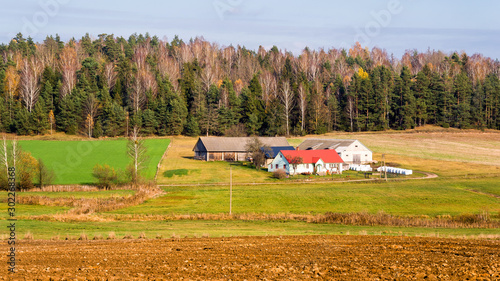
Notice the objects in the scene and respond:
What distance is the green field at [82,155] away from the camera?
2552 inches

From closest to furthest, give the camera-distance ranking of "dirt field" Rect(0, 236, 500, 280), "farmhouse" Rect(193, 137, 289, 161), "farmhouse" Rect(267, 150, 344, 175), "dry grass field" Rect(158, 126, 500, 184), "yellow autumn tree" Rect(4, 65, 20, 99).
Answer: "dirt field" Rect(0, 236, 500, 280) < "dry grass field" Rect(158, 126, 500, 184) < "farmhouse" Rect(267, 150, 344, 175) < "farmhouse" Rect(193, 137, 289, 161) < "yellow autumn tree" Rect(4, 65, 20, 99)

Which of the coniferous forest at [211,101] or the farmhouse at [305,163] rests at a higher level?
the coniferous forest at [211,101]

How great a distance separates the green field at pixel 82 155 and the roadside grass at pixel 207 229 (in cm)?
2942

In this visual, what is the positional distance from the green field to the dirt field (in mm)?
41596

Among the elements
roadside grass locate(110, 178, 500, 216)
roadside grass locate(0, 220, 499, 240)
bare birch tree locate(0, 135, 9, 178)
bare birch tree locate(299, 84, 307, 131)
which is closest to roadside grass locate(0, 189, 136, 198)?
bare birch tree locate(0, 135, 9, 178)

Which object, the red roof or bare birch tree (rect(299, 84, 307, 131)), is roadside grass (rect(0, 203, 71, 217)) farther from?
bare birch tree (rect(299, 84, 307, 131))

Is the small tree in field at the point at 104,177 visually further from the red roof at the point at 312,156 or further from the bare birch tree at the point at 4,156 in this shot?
the red roof at the point at 312,156

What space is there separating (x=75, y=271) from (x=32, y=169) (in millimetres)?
44852

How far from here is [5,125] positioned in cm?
9831

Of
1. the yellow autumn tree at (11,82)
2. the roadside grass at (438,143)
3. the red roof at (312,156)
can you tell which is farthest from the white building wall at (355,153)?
the yellow autumn tree at (11,82)

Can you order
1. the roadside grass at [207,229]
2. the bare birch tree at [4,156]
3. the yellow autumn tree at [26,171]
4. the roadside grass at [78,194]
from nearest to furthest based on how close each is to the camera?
the roadside grass at [207,229], the roadside grass at [78,194], the bare birch tree at [4,156], the yellow autumn tree at [26,171]

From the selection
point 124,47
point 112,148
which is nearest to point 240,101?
point 112,148

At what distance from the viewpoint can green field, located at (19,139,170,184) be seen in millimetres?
64825

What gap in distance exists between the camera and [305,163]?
72188 mm
